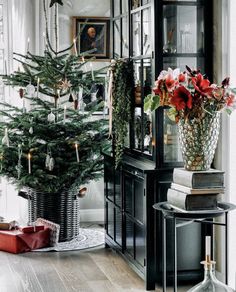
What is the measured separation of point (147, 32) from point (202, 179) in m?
1.51

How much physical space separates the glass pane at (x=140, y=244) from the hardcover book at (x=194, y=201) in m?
0.99

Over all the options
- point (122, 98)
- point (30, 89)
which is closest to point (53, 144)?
point (30, 89)

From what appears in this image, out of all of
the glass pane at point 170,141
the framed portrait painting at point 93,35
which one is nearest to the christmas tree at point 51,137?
the framed portrait painting at point 93,35

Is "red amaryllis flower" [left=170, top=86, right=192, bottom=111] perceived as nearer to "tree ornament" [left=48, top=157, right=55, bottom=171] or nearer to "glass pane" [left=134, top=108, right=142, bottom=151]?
"glass pane" [left=134, top=108, right=142, bottom=151]

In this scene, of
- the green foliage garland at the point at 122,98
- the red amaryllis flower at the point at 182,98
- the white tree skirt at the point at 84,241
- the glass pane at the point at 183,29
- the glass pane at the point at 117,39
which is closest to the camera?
the red amaryllis flower at the point at 182,98

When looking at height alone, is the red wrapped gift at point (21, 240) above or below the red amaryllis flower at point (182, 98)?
below

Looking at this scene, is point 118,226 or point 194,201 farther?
point 118,226

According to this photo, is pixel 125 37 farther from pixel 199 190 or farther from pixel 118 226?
pixel 199 190

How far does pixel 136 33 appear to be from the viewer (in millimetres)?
5238

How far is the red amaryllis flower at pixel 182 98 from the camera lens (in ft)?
12.3

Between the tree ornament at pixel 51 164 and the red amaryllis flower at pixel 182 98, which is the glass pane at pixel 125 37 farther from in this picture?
the red amaryllis flower at pixel 182 98

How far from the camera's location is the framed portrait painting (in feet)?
23.2

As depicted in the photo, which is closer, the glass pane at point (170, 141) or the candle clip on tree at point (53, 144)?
the glass pane at point (170, 141)

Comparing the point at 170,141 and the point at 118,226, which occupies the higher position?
the point at 170,141
